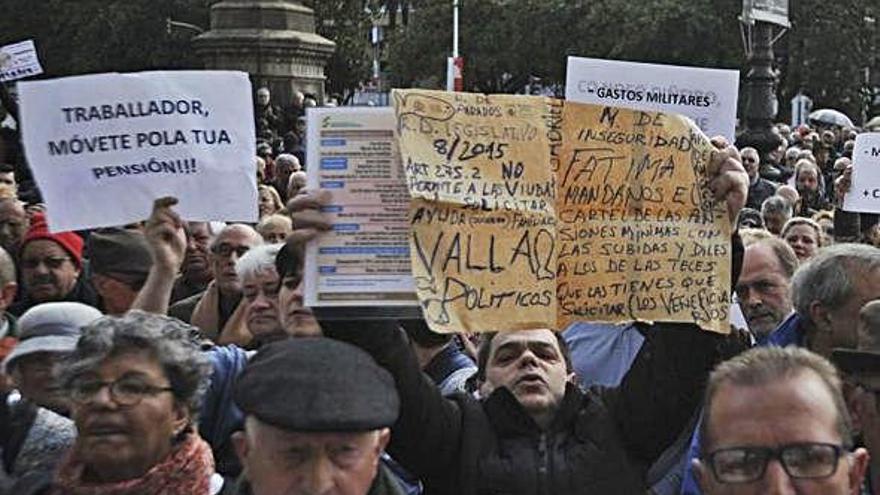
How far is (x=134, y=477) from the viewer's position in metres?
4.01

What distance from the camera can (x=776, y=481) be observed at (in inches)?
129

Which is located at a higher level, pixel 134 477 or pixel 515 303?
pixel 515 303

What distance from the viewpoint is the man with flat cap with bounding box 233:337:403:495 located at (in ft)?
11.6

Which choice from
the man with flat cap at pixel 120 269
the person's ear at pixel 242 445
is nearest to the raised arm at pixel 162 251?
the man with flat cap at pixel 120 269

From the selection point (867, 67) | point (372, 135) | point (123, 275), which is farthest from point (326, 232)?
point (867, 67)

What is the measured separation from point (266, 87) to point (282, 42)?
0.60 metres

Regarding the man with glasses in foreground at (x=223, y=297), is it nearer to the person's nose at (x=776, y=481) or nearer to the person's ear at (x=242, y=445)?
the person's ear at (x=242, y=445)

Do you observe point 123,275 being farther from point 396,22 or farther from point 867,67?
point 396,22

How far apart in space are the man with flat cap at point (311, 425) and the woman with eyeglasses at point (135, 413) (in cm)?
38

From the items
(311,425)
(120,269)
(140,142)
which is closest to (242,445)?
(311,425)

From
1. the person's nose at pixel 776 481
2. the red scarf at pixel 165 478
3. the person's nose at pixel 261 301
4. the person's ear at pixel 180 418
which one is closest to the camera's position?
the person's nose at pixel 776 481

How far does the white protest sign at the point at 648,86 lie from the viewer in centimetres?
538

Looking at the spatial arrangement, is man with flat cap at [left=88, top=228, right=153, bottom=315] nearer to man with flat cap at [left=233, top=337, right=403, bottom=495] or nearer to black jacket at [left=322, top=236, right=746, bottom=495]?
black jacket at [left=322, top=236, right=746, bottom=495]

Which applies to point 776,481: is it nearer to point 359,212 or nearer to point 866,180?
point 359,212
